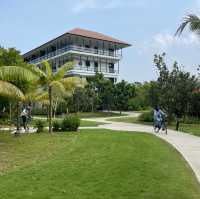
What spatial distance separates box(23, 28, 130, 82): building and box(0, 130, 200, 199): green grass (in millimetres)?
47050

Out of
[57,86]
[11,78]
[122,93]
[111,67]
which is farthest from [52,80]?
[111,67]

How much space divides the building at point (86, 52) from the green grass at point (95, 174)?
154 ft

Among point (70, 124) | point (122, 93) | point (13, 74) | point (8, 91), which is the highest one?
point (122, 93)

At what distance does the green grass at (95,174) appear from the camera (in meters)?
7.25

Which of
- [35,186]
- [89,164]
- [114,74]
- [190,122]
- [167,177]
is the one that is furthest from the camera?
[114,74]

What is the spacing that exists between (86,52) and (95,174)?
53.7 meters

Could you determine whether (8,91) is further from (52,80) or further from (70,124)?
(70,124)

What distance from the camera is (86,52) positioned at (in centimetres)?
6172

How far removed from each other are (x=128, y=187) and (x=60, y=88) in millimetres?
15405

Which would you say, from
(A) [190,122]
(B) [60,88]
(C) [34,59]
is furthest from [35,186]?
(C) [34,59]

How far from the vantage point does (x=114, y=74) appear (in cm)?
6556

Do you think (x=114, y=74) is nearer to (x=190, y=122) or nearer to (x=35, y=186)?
(x=190, y=122)

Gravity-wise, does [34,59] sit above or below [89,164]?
above

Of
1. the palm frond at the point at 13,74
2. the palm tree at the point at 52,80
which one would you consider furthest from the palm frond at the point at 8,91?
the palm tree at the point at 52,80
